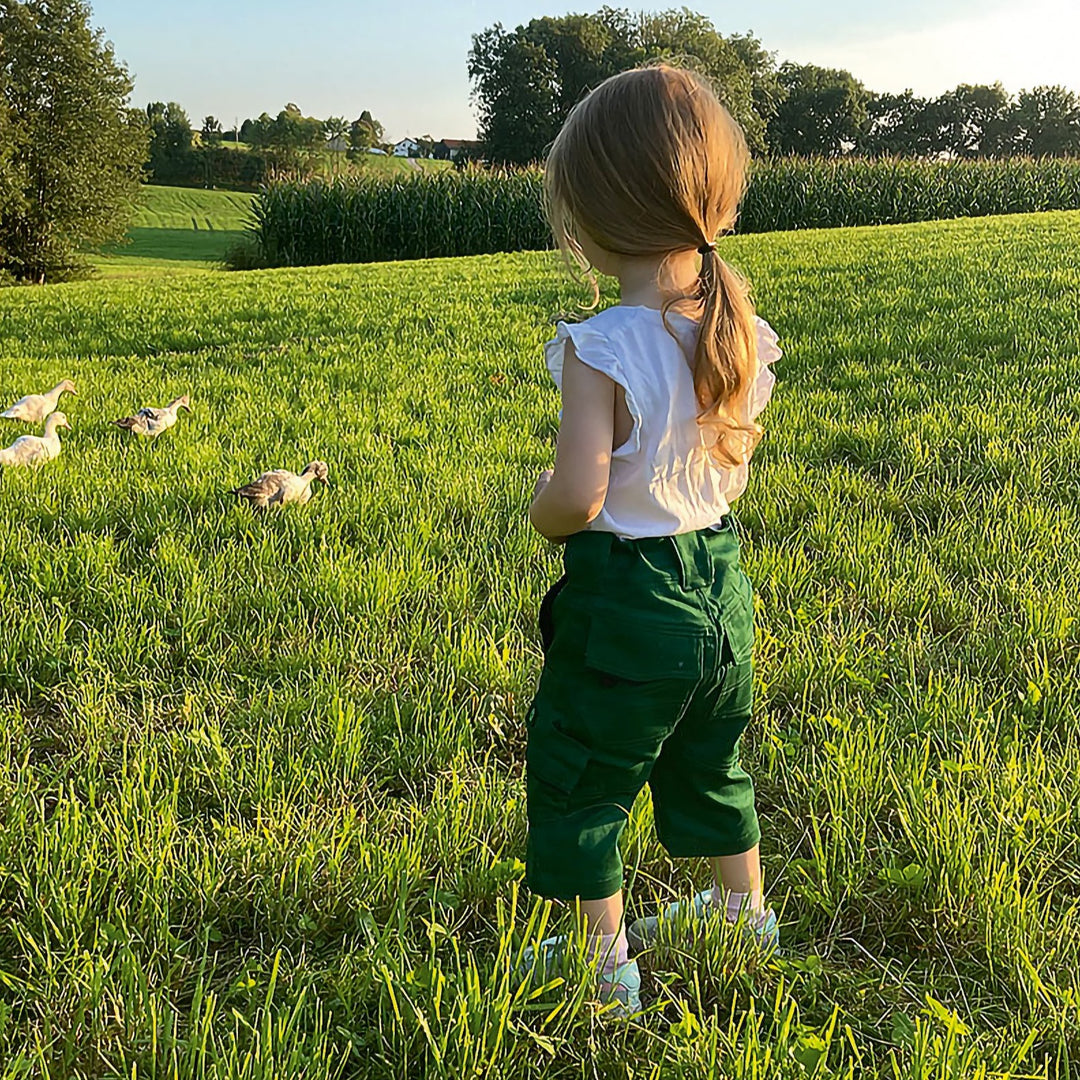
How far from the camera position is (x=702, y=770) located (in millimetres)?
1648

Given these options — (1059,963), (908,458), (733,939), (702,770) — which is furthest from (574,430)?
(908,458)

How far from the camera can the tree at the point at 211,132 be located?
63250 mm

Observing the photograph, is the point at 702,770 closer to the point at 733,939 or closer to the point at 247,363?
the point at 733,939

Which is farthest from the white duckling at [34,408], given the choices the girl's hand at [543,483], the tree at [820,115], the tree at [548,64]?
the tree at [820,115]

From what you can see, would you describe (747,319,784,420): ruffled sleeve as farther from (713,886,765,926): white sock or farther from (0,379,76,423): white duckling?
(0,379,76,423): white duckling

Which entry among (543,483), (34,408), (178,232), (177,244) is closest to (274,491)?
(34,408)

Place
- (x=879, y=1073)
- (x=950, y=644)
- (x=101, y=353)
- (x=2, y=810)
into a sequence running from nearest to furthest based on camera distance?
(x=879, y=1073)
(x=2, y=810)
(x=950, y=644)
(x=101, y=353)

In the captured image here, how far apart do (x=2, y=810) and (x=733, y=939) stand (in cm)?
158

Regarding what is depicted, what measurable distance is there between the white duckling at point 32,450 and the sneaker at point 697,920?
11.8 ft

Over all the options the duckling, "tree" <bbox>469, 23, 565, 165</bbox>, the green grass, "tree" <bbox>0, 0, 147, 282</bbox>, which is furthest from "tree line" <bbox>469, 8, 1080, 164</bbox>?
the duckling

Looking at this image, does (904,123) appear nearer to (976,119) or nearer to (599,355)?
(976,119)

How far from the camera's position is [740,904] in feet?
5.60

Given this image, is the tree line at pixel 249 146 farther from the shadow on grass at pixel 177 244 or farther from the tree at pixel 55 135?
the tree at pixel 55 135

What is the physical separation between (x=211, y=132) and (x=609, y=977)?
78.5 m
